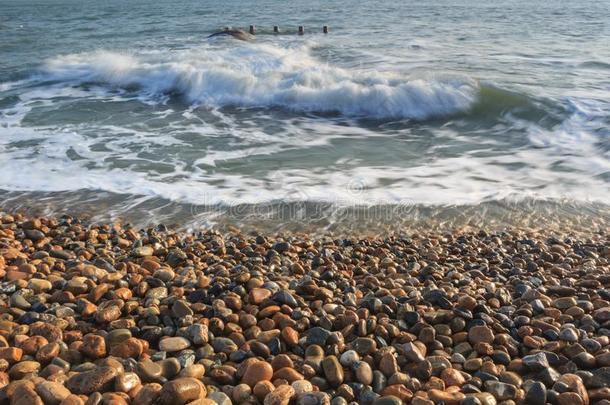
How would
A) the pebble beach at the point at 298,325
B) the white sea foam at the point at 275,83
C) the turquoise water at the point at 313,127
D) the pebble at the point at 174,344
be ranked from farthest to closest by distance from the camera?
the white sea foam at the point at 275,83 → the turquoise water at the point at 313,127 → the pebble at the point at 174,344 → the pebble beach at the point at 298,325

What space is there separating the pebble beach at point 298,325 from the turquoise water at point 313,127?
1361mm

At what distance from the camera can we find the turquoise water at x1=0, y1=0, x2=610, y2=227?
5977mm

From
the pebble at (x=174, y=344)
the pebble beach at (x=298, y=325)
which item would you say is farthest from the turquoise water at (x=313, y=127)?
the pebble at (x=174, y=344)

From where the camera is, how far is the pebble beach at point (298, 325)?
2438 mm

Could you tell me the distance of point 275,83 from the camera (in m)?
12.0

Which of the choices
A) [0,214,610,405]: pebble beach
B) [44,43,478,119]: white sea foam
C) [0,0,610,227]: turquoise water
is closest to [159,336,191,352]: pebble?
[0,214,610,405]: pebble beach

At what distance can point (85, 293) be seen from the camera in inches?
133

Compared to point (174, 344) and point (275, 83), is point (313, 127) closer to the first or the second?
point (275, 83)

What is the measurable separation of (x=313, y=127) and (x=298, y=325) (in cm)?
656

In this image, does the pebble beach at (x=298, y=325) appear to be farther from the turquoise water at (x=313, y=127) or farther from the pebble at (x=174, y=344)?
the turquoise water at (x=313, y=127)

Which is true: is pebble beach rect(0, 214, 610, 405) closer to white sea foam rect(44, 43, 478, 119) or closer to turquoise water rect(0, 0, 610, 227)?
turquoise water rect(0, 0, 610, 227)

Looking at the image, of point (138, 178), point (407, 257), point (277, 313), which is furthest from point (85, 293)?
point (138, 178)

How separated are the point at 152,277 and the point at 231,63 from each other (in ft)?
39.3

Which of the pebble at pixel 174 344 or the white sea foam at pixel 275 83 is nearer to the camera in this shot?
the pebble at pixel 174 344
